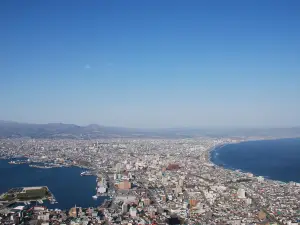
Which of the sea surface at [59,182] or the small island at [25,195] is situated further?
the sea surface at [59,182]

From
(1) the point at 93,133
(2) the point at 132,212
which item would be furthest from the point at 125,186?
(1) the point at 93,133

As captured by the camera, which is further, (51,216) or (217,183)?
(217,183)

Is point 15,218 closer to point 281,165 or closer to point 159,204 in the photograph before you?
point 159,204

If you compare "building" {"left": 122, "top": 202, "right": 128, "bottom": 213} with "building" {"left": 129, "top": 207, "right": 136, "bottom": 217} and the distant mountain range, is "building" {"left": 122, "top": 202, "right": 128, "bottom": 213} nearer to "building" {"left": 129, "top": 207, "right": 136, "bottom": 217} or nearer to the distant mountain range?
"building" {"left": 129, "top": 207, "right": 136, "bottom": 217}

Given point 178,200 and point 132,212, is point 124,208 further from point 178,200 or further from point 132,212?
point 178,200

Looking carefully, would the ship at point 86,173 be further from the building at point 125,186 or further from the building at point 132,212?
the building at point 132,212

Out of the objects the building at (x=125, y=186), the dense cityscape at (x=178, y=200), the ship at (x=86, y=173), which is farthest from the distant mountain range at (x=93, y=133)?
the building at (x=125, y=186)

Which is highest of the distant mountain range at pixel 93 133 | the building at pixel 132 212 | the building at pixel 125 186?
the distant mountain range at pixel 93 133

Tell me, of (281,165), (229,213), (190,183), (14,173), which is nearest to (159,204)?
(229,213)
